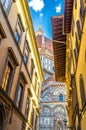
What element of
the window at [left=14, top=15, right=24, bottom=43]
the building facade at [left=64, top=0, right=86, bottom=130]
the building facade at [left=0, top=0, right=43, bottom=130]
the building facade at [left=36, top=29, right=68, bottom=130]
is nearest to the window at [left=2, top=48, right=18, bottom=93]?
the building facade at [left=0, top=0, right=43, bottom=130]

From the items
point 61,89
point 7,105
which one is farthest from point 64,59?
point 61,89

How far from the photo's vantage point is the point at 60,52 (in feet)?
59.7

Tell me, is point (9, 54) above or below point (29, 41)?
below

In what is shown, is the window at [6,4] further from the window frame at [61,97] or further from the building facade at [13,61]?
the window frame at [61,97]

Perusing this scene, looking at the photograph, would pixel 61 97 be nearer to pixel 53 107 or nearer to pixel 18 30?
pixel 53 107

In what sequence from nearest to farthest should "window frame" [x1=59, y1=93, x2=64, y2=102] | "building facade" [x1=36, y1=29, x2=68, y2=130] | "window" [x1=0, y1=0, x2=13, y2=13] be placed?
"window" [x1=0, y1=0, x2=13, y2=13] → "building facade" [x1=36, y1=29, x2=68, y2=130] → "window frame" [x1=59, y1=93, x2=64, y2=102]

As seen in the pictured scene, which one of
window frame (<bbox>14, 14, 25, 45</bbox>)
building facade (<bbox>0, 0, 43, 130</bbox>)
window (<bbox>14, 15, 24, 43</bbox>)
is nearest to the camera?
building facade (<bbox>0, 0, 43, 130</bbox>)

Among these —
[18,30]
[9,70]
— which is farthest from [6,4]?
[9,70]

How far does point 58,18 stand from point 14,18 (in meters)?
4.22

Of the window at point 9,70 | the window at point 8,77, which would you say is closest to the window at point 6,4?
the window at point 9,70

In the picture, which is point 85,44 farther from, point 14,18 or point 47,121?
point 47,121

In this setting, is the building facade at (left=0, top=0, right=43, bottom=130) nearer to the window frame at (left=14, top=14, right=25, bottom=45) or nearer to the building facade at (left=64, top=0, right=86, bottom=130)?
the window frame at (left=14, top=14, right=25, bottom=45)

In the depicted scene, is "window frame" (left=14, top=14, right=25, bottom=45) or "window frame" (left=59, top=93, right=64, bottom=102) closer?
"window frame" (left=14, top=14, right=25, bottom=45)

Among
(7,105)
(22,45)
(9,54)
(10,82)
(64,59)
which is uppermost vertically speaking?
(64,59)
